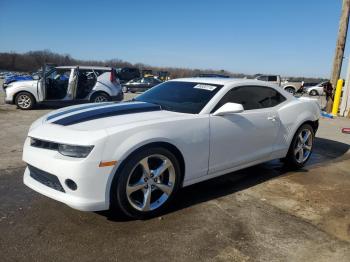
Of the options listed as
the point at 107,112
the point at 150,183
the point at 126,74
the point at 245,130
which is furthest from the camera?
the point at 126,74

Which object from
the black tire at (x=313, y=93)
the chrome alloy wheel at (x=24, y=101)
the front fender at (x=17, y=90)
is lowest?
the black tire at (x=313, y=93)

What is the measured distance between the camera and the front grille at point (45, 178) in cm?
315

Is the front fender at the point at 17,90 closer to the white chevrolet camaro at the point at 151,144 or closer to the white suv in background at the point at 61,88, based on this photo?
the white suv in background at the point at 61,88

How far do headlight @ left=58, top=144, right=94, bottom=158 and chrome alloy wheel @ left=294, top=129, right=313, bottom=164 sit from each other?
139 inches

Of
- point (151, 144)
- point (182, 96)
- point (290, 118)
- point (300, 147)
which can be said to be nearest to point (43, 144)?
point (151, 144)

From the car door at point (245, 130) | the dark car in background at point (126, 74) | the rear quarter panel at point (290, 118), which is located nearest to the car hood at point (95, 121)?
the car door at point (245, 130)

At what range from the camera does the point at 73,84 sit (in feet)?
38.4

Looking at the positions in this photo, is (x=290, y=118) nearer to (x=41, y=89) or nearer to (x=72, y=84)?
(x=72, y=84)

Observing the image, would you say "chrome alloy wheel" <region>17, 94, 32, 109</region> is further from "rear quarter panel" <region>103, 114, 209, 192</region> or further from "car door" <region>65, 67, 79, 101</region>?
"rear quarter panel" <region>103, 114, 209, 192</region>

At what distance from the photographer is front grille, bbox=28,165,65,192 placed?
315cm

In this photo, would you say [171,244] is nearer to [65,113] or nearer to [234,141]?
[234,141]

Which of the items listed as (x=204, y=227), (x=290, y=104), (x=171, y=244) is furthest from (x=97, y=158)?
(x=290, y=104)

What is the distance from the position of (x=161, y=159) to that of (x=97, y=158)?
0.74 meters

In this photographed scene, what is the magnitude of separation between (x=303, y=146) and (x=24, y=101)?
398 inches
